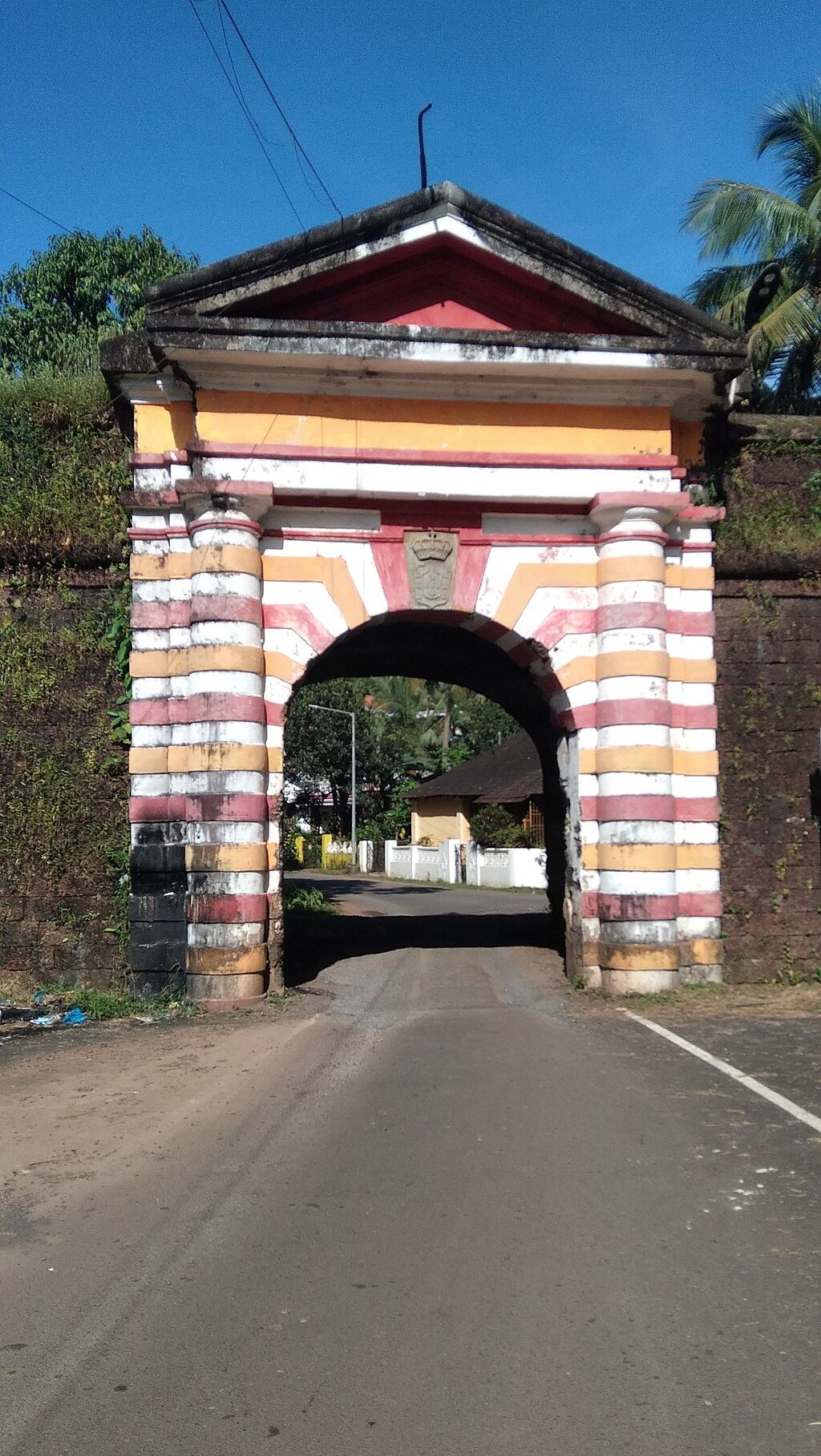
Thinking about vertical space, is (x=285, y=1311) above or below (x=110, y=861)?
below

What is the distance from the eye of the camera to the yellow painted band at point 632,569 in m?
10.5

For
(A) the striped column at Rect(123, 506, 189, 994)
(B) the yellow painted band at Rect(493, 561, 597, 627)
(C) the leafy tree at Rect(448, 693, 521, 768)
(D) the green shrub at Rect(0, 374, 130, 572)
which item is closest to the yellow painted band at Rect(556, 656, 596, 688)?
(B) the yellow painted band at Rect(493, 561, 597, 627)

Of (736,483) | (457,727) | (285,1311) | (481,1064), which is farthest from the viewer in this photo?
(457,727)

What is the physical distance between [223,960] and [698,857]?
14.6ft

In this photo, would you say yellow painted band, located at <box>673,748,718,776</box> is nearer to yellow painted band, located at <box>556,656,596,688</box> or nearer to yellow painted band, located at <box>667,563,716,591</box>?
yellow painted band, located at <box>556,656,596,688</box>

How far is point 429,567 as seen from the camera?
10766 millimetres

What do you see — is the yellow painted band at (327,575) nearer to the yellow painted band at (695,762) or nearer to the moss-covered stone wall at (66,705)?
the moss-covered stone wall at (66,705)

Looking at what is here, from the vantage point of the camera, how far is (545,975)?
11.4 metres

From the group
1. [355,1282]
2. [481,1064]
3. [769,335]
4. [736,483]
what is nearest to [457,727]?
[769,335]

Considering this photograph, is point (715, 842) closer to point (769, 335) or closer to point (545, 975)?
point (545, 975)

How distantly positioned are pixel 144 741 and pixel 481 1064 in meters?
4.52

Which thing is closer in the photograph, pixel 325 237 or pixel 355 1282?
pixel 355 1282

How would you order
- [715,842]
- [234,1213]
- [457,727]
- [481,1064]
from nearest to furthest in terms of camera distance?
1. [234,1213]
2. [481,1064]
3. [715,842]
4. [457,727]

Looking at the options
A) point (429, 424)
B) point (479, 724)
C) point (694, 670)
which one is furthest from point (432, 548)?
point (479, 724)
